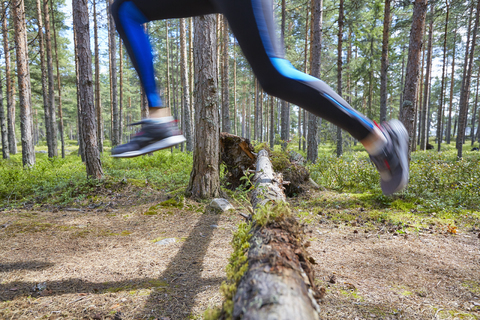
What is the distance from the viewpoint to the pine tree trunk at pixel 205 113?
4.94 m

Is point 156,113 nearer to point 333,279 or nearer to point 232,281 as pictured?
point 232,281

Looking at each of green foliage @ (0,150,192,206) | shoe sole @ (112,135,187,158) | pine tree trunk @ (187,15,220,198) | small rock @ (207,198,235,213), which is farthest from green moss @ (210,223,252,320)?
green foliage @ (0,150,192,206)

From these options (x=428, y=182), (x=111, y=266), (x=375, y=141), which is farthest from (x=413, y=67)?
(x=111, y=266)

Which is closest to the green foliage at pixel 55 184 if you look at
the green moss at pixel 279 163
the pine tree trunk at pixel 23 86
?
the pine tree trunk at pixel 23 86

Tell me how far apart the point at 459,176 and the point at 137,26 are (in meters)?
7.56

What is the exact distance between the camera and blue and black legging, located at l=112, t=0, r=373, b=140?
4.21 ft

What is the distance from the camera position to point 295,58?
54.6 ft

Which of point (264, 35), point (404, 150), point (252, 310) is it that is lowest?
point (252, 310)

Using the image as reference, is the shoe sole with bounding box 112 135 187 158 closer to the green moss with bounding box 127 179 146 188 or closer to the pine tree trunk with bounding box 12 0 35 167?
the green moss with bounding box 127 179 146 188

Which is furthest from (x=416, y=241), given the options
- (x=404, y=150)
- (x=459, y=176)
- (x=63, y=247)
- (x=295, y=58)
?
(x=295, y=58)

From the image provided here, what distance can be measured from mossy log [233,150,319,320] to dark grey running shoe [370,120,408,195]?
697 millimetres

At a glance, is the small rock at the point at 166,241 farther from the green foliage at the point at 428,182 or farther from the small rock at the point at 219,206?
the green foliage at the point at 428,182

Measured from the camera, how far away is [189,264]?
2803 millimetres

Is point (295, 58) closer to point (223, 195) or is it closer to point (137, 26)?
point (223, 195)
